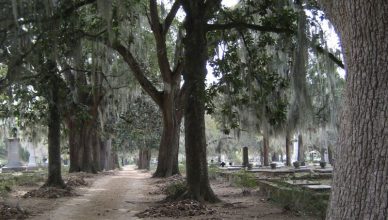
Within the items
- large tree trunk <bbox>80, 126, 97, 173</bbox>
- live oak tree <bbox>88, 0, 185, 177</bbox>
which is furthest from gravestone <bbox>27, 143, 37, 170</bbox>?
live oak tree <bbox>88, 0, 185, 177</bbox>

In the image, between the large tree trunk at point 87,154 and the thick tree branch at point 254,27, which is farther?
the large tree trunk at point 87,154

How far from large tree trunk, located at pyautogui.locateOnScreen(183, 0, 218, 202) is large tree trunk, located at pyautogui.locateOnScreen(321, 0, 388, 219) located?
246 inches

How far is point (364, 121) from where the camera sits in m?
3.87

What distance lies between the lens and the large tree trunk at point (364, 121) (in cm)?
374

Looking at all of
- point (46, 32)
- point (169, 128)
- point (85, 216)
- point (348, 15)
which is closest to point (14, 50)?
point (46, 32)

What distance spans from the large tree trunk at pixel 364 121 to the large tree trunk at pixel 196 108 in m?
6.25

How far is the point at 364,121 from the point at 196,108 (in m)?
6.74

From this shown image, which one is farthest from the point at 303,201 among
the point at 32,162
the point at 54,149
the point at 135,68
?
the point at 32,162

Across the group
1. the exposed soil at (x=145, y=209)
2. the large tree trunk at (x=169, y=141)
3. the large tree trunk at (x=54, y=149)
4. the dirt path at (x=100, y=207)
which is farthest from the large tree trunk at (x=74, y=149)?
the exposed soil at (x=145, y=209)

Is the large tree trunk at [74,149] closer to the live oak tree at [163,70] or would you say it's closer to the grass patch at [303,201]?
the live oak tree at [163,70]

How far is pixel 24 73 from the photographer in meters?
11.0

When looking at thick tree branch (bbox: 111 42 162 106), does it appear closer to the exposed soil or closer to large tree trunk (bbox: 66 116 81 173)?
the exposed soil

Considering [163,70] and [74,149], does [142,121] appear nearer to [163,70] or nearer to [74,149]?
[74,149]

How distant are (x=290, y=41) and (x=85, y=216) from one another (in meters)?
6.26
